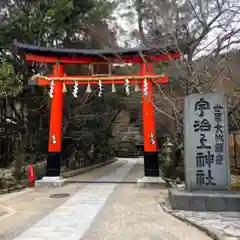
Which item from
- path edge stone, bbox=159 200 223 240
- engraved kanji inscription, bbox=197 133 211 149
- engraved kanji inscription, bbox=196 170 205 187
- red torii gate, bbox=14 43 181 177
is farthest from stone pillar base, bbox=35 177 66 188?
engraved kanji inscription, bbox=197 133 211 149

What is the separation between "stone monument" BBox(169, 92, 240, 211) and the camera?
22.7 ft

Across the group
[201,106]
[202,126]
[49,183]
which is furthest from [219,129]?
[49,183]

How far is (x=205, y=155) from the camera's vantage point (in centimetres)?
744

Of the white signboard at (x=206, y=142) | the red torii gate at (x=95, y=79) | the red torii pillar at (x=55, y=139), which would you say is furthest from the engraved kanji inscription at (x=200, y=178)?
the red torii pillar at (x=55, y=139)

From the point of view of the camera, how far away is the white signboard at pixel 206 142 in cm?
730

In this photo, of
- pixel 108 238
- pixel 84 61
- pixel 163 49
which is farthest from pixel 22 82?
pixel 108 238

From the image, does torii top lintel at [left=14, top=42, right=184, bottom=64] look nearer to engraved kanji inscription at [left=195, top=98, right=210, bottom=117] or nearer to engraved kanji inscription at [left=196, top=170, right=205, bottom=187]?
engraved kanji inscription at [left=195, top=98, right=210, bottom=117]

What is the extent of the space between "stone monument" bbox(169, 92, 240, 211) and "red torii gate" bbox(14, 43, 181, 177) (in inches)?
154

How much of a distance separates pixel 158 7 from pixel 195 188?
218 inches

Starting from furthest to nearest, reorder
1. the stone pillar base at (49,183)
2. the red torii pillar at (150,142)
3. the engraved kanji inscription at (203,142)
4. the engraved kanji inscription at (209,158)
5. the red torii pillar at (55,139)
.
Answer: the red torii pillar at (55,139) < the red torii pillar at (150,142) < the stone pillar base at (49,183) < the engraved kanji inscription at (203,142) < the engraved kanji inscription at (209,158)

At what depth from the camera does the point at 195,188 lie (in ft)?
24.1

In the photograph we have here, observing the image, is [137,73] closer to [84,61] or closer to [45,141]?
[84,61]

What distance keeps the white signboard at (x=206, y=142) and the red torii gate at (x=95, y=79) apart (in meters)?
3.86

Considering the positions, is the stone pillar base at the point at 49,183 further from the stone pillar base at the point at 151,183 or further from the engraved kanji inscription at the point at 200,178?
the engraved kanji inscription at the point at 200,178
